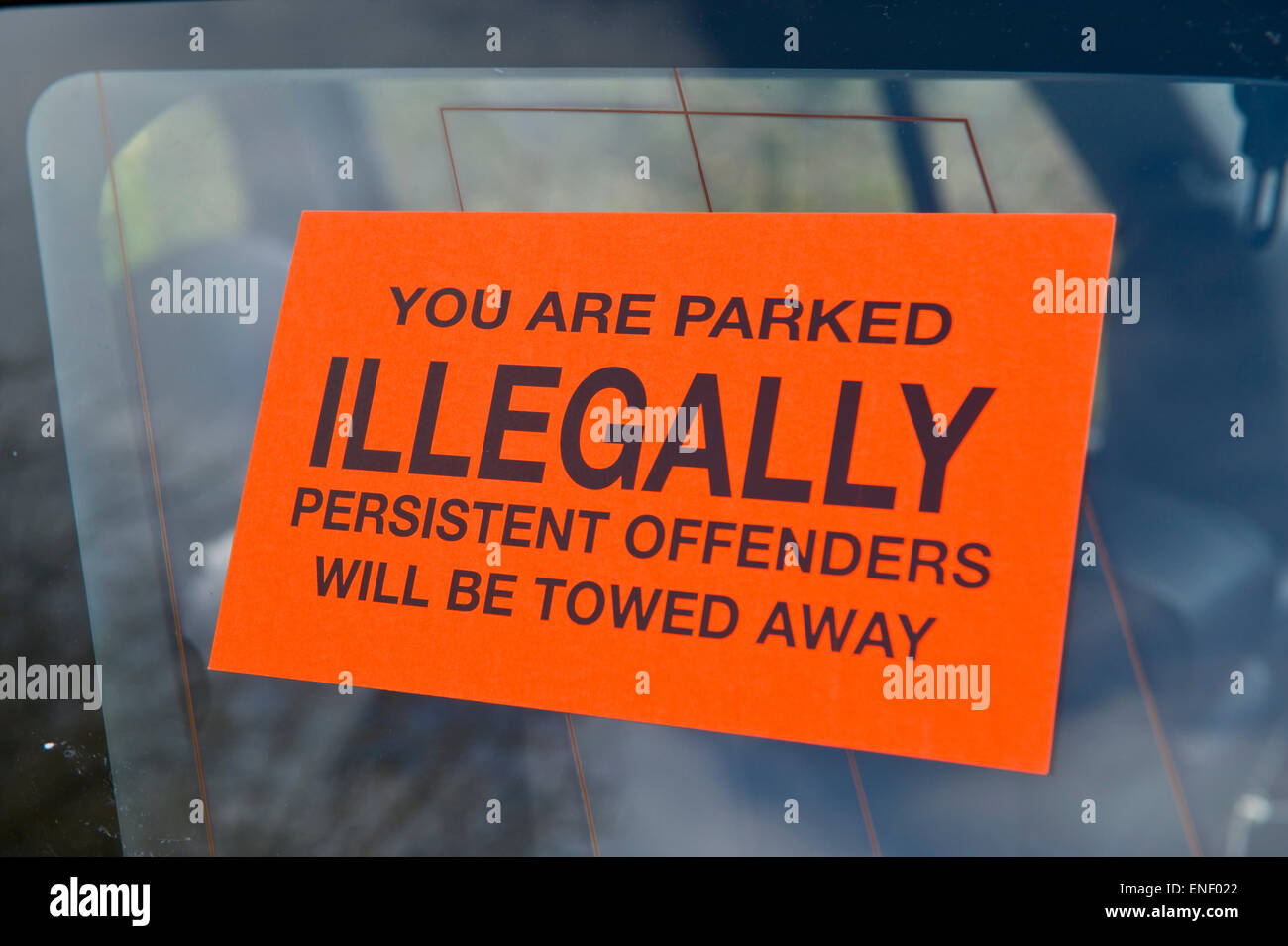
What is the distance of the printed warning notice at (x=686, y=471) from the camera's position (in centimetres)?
166

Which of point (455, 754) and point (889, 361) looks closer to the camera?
point (889, 361)

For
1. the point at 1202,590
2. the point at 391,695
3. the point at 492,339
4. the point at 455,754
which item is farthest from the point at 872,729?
the point at 492,339

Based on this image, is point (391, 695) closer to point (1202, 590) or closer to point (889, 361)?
point (889, 361)

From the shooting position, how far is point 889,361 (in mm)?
1725

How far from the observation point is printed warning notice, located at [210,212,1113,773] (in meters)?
1.66

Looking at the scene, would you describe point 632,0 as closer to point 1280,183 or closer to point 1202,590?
point 1280,183

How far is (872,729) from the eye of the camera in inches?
66.3

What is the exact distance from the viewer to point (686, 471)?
178cm

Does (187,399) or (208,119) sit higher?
(208,119)
